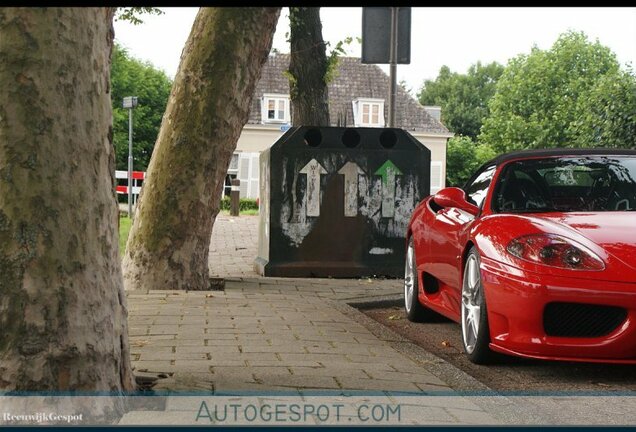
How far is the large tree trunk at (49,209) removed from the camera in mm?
4180

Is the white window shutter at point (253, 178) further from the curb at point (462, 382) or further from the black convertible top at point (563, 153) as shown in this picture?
the black convertible top at point (563, 153)

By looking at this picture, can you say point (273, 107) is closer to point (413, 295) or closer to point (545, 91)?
point (545, 91)

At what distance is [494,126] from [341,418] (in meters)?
68.3

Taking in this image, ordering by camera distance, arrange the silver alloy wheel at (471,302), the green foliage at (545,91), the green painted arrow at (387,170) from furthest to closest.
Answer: the green foliage at (545,91), the green painted arrow at (387,170), the silver alloy wheel at (471,302)

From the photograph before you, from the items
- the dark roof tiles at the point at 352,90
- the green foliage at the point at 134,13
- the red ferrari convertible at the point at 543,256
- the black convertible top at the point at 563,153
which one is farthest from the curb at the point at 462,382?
the dark roof tiles at the point at 352,90

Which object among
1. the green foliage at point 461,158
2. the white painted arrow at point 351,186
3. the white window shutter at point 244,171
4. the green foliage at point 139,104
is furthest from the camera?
the green foliage at point 461,158

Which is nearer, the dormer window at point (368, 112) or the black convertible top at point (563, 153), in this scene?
the black convertible top at point (563, 153)

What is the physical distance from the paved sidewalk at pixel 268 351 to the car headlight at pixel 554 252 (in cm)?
85

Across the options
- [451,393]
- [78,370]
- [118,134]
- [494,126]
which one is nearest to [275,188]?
[451,393]

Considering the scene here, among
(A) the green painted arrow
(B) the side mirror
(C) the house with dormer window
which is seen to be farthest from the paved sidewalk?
(C) the house with dormer window

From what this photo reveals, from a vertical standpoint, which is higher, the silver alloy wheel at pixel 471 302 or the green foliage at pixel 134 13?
the green foliage at pixel 134 13

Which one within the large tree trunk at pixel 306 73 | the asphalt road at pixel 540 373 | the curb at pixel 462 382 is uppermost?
the large tree trunk at pixel 306 73

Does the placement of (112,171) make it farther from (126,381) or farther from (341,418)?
(341,418)

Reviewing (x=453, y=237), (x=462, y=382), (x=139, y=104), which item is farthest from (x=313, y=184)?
(x=139, y=104)
